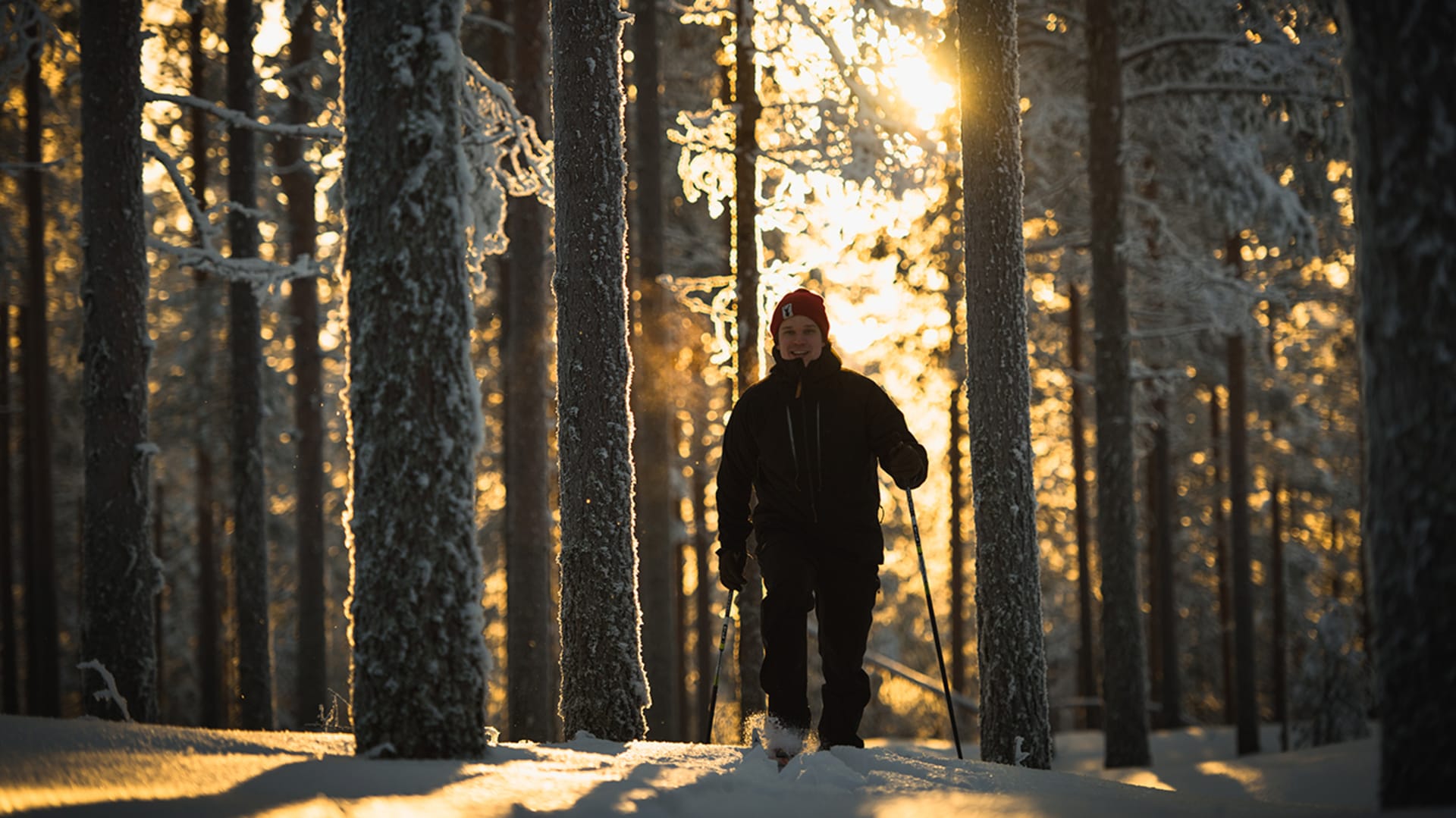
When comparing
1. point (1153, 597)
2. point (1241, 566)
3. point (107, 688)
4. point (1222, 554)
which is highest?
point (107, 688)

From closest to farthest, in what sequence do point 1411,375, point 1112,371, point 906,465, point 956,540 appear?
point 1411,375 < point 906,465 < point 1112,371 < point 956,540

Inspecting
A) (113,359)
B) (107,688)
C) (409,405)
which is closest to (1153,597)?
(107,688)

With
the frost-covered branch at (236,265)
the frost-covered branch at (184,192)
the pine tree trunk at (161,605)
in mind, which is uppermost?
the frost-covered branch at (184,192)

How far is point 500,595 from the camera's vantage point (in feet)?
92.0

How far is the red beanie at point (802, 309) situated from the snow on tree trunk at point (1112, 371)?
7.77m

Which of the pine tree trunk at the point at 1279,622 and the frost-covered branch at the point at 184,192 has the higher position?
the frost-covered branch at the point at 184,192

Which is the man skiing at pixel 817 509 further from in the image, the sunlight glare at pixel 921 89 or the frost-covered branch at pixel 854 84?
the frost-covered branch at pixel 854 84

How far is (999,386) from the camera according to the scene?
21.9ft

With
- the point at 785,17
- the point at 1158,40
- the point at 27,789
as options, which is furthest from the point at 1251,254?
the point at 27,789

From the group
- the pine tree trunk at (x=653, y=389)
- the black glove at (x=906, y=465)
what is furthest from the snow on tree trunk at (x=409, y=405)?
the pine tree trunk at (x=653, y=389)

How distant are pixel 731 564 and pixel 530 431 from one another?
19.5 ft

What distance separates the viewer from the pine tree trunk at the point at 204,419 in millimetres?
15894

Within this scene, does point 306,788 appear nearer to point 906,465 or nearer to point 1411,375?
point 906,465

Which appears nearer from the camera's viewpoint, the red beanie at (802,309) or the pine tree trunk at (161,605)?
the red beanie at (802,309)
